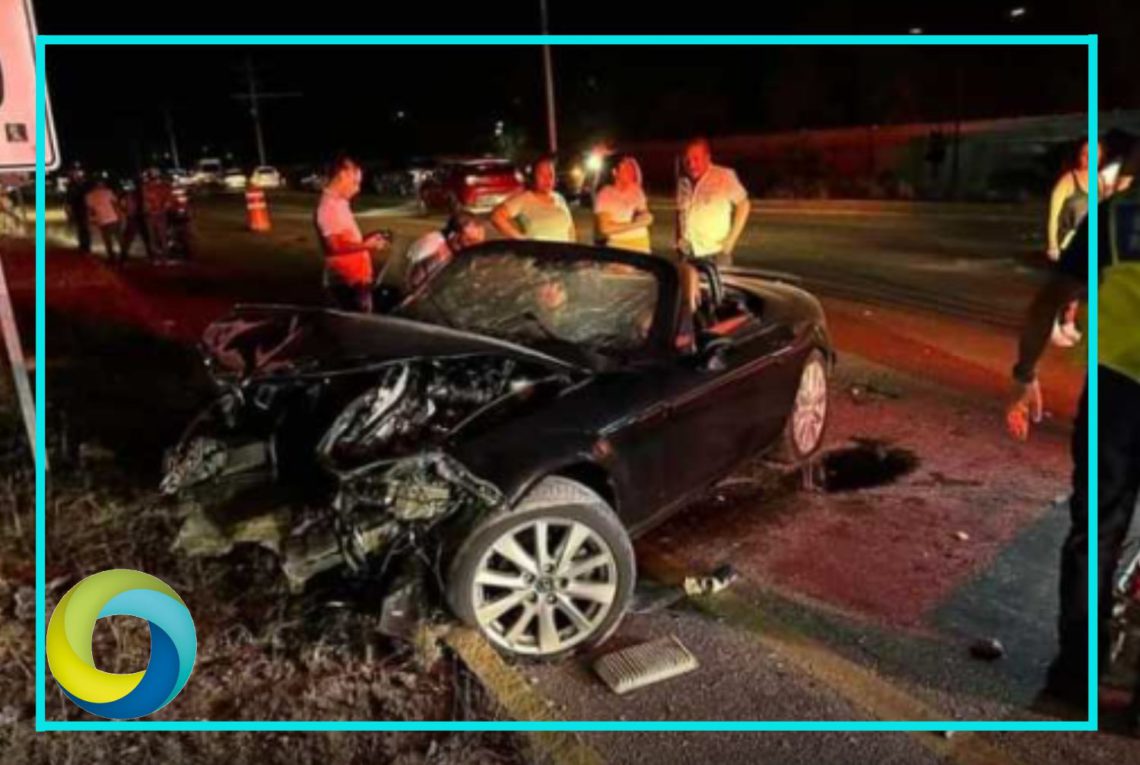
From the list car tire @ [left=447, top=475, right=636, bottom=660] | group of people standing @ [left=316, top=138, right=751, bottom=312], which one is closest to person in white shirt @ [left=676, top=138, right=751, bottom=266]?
group of people standing @ [left=316, top=138, right=751, bottom=312]

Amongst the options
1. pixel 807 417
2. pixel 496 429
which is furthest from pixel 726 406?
pixel 496 429

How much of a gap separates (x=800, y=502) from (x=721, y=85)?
1388 inches

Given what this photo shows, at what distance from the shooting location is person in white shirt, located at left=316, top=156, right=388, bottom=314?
5.99m

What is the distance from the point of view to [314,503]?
328 centimetres

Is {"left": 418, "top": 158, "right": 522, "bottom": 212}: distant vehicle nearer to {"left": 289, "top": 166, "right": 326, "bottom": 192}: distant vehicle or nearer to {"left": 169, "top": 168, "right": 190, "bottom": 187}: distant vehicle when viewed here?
{"left": 169, "top": 168, "right": 190, "bottom": 187}: distant vehicle

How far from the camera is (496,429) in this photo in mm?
3389

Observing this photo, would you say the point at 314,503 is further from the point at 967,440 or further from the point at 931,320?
the point at 931,320

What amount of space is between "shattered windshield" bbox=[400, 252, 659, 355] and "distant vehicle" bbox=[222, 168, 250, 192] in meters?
36.7

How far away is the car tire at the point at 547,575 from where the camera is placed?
323cm

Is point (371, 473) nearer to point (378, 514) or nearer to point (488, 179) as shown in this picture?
point (378, 514)

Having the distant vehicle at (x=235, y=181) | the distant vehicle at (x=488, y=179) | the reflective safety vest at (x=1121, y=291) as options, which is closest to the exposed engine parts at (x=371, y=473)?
the reflective safety vest at (x=1121, y=291)

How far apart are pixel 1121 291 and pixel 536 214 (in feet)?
14.2

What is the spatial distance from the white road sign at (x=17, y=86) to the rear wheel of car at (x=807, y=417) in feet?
11.1

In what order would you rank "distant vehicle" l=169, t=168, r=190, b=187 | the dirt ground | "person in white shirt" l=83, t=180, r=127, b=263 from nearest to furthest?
the dirt ground → "person in white shirt" l=83, t=180, r=127, b=263 → "distant vehicle" l=169, t=168, r=190, b=187
